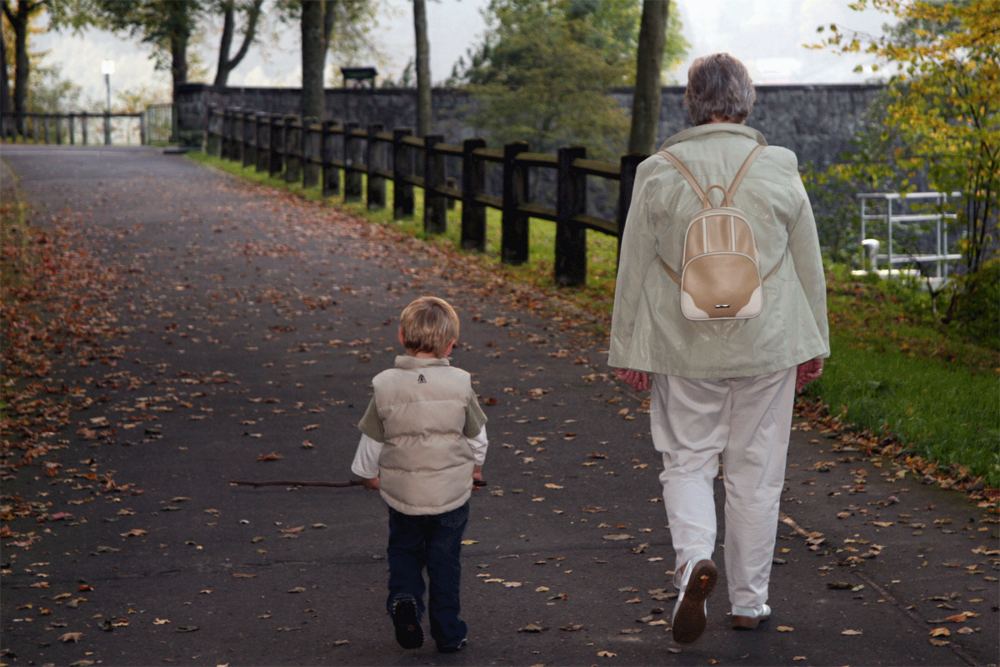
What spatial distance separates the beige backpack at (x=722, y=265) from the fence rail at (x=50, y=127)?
49.8 meters

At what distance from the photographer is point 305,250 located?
664 inches

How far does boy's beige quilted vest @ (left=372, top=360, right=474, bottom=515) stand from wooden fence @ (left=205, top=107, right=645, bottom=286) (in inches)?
293

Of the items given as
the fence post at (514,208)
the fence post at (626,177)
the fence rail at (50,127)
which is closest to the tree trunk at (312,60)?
the fence post at (514,208)

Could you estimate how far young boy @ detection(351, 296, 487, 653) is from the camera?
181 inches

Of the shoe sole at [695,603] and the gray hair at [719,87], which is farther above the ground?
the gray hair at [719,87]

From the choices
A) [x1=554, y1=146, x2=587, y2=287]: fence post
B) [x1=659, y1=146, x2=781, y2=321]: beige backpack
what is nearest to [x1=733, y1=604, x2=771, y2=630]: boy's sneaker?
[x1=659, y1=146, x2=781, y2=321]: beige backpack

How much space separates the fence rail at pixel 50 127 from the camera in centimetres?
5284

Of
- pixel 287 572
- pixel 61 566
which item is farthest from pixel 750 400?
pixel 61 566

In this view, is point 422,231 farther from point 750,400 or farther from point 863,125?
point 863,125

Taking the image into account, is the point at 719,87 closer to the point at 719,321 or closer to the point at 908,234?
the point at 719,321

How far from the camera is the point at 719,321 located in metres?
4.61

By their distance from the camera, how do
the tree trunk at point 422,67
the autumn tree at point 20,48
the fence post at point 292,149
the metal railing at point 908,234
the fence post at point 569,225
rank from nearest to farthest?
the metal railing at point 908,234 < the fence post at point 569,225 < the fence post at point 292,149 < the tree trunk at point 422,67 < the autumn tree at point 20,48

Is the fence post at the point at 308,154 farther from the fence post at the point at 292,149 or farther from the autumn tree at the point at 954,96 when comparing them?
the autumn tree at the point at 954,96

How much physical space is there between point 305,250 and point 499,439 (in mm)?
9402
